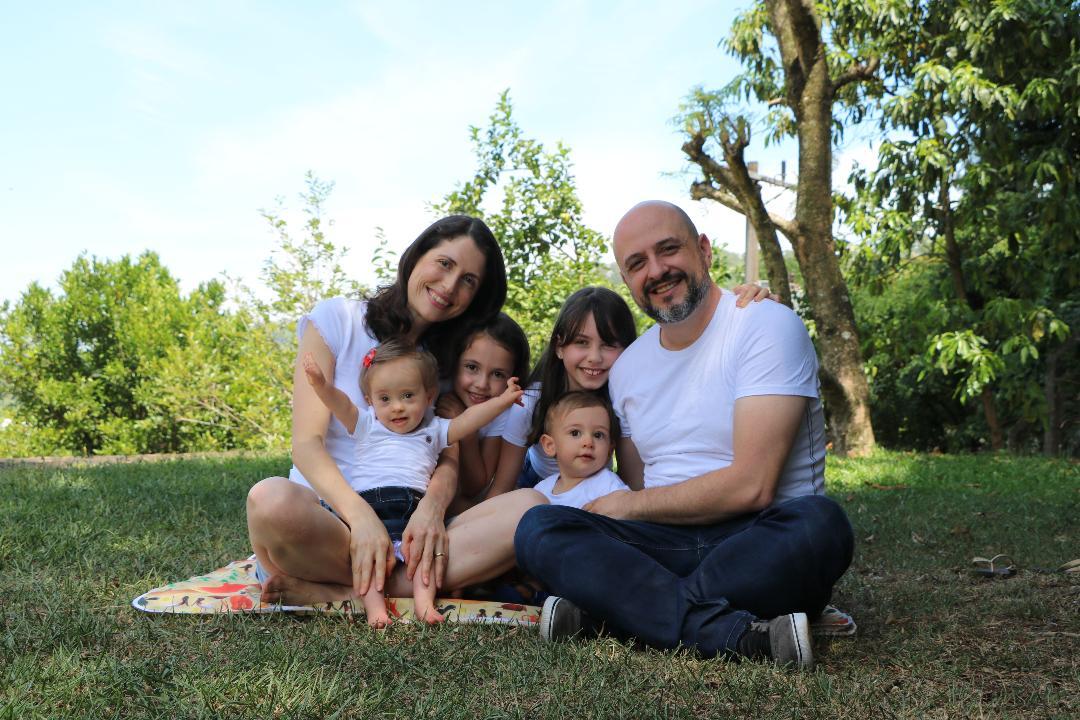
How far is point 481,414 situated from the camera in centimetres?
330

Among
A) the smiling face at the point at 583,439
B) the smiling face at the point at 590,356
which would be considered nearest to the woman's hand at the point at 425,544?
the smiling face at the point at 583,439

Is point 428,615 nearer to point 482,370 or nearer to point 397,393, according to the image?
point 397,393

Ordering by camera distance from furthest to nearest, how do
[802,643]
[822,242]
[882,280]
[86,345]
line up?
[86,345], [882,280], [822,242], [802,643]

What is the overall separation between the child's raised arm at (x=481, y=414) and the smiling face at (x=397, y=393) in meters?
0.14

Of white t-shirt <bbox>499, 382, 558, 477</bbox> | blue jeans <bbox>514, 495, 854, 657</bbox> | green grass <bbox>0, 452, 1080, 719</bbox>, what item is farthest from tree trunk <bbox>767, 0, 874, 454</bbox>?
blue jeans <bbox>514, 495, 854, 657</bbox>

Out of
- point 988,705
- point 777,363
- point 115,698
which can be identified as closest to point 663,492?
point 777,363

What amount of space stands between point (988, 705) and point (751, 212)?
8.73 metres

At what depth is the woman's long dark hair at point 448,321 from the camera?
11.6ft

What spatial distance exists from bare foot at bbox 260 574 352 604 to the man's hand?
888mm

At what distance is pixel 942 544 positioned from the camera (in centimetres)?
478

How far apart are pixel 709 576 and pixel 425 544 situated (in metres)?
0.93

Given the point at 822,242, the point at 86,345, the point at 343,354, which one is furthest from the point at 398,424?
the point at 86,345

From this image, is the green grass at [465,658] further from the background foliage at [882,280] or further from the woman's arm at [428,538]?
the background foliage at [882,280]

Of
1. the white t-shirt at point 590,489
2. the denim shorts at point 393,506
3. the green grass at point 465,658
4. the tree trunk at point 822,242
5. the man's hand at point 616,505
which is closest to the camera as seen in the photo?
the green grass at point 465,658
